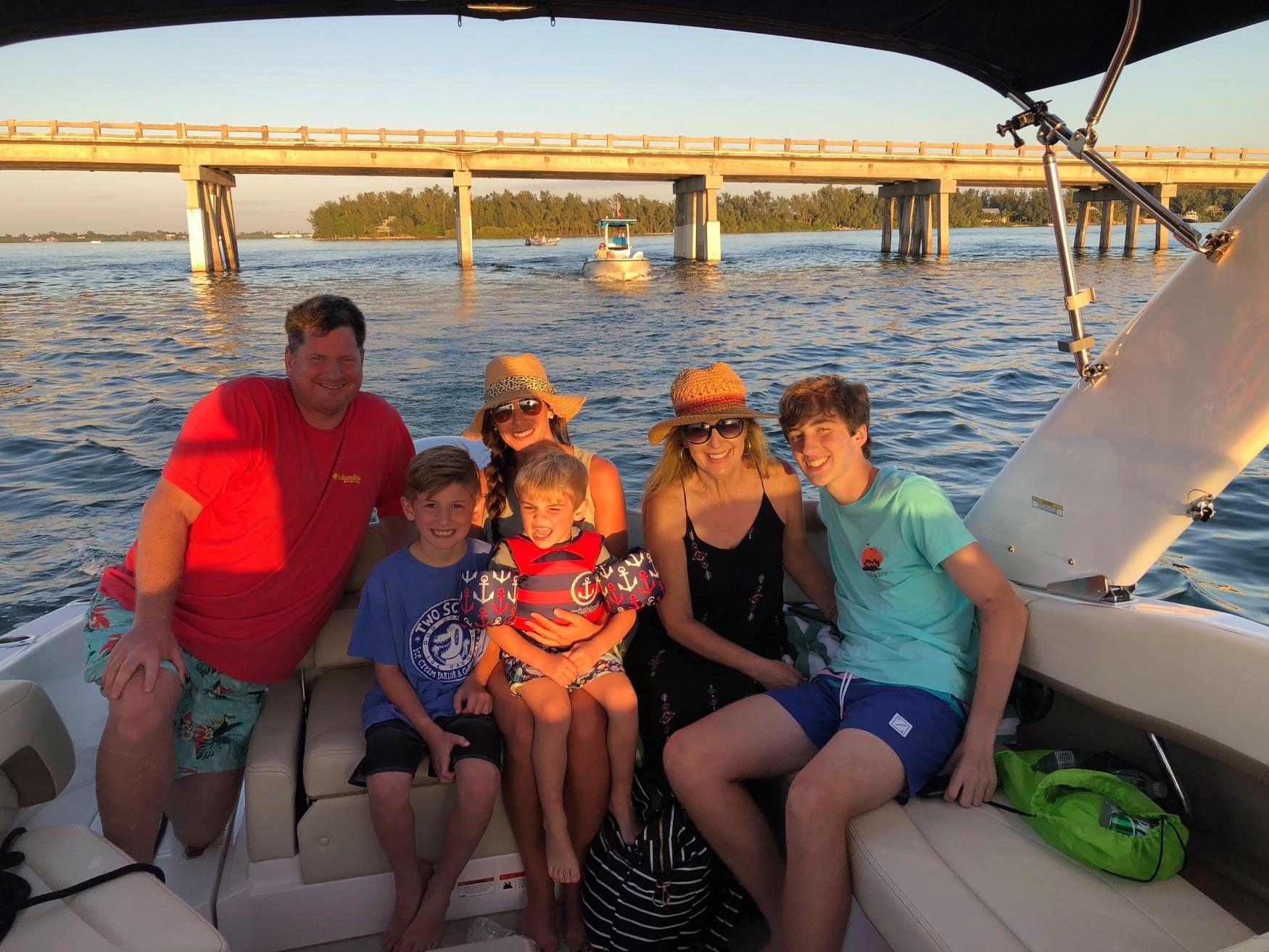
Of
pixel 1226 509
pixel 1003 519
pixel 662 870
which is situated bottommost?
pixel 1226 509

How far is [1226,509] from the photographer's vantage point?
23.2 ft

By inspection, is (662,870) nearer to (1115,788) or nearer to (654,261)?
(1115,788)

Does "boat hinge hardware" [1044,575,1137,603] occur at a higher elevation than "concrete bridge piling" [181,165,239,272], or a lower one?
lower

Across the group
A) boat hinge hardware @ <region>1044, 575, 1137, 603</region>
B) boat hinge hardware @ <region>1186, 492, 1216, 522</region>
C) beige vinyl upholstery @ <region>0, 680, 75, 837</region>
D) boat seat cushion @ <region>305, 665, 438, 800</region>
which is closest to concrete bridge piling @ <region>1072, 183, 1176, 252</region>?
boat hinge hardware @ <region>1044, 575, 1137, 603</region>

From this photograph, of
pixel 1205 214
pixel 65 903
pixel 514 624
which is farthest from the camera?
pixel 1205 214

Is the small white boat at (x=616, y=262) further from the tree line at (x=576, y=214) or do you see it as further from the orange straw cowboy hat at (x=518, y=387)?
the tree line at (x=576, y=214)

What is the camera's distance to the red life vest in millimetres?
2551

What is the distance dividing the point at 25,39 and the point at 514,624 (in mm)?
1931

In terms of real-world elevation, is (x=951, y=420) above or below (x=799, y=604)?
below

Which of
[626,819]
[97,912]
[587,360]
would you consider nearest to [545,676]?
[626,819]

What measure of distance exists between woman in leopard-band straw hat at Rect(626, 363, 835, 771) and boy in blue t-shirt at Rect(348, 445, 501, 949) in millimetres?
507

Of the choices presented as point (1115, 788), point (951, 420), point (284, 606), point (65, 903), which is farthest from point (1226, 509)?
point (65, 903)

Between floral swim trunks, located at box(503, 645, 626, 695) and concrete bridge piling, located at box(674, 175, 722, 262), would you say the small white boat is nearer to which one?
Result: concrete bridge piling, located at box(674, 175, 722, 262)

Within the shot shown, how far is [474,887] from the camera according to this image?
8.23ft
